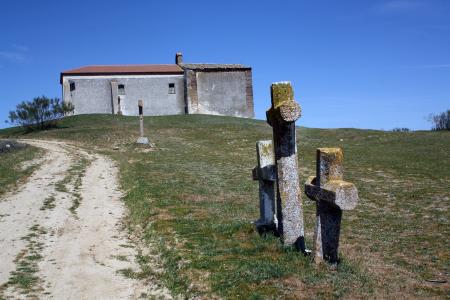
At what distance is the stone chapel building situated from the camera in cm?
6109

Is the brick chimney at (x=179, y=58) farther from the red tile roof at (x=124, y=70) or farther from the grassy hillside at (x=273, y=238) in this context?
the grassy hillside at (x=273, y=238)

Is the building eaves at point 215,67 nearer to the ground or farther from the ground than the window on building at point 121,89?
farther from the ground

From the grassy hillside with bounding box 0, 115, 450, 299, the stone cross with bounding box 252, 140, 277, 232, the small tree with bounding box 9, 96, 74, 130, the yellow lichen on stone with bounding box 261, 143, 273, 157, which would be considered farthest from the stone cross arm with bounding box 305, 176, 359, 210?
the small tree with bounding box 9, 96, 74, 130

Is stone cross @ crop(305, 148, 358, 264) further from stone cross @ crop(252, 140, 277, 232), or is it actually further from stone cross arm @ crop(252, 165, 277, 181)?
stone cross @ crop(252, 140, 277, 232)

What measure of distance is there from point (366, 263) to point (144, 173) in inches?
559

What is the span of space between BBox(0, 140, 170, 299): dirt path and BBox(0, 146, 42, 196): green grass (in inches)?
26.7

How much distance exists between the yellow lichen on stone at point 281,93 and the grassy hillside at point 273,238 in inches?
108

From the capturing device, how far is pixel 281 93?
8.20 metres

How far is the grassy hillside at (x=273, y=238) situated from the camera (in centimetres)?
709

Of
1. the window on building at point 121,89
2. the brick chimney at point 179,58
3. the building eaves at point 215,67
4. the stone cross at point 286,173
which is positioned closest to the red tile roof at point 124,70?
the building eaves at point 215,67

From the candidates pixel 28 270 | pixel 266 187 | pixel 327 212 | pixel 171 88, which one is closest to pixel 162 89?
pixel 171 88

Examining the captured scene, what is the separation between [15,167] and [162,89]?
4196cm

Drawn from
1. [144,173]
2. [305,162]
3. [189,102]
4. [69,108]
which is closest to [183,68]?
[189,102]

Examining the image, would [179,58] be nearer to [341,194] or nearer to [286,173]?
[286,173]
